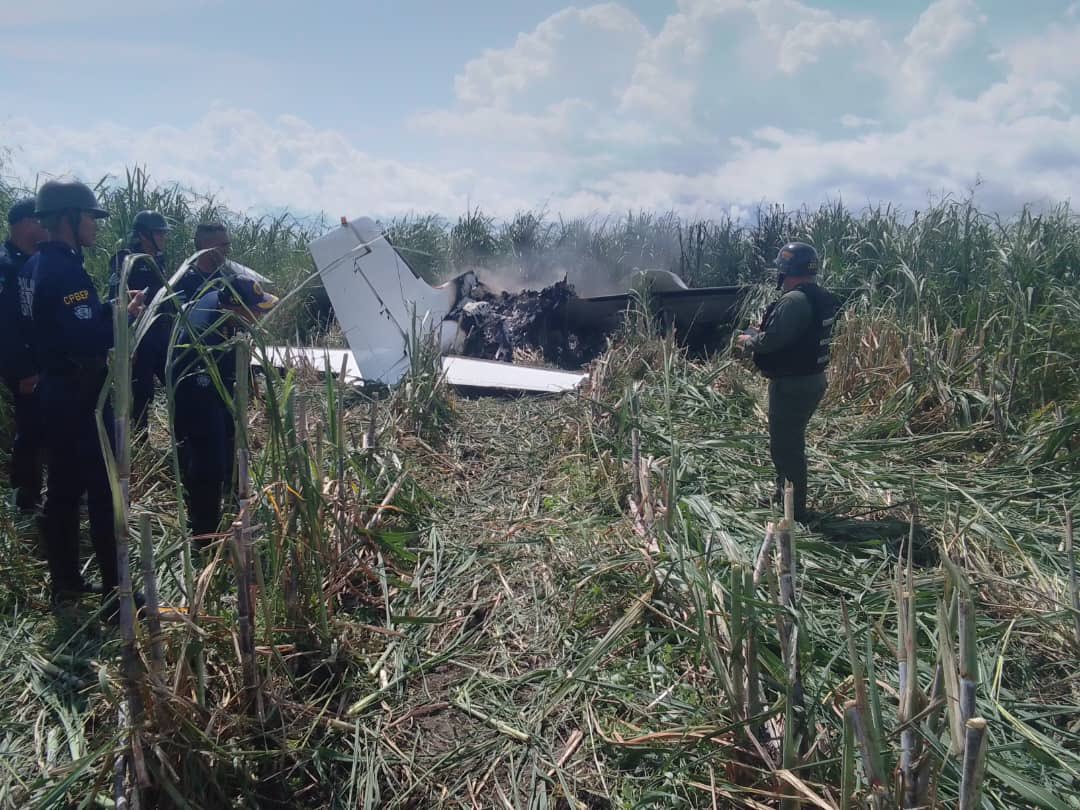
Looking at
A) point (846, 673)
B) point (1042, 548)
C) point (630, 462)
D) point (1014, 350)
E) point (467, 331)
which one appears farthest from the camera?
point (467, 331)

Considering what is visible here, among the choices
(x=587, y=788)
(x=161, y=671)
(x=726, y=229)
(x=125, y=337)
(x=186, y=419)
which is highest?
(x=726, y=229)

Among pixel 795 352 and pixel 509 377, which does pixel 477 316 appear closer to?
pixel 509 377

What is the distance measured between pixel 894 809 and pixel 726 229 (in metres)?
11.5

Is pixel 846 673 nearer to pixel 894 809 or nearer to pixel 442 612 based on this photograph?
pixel 894 809

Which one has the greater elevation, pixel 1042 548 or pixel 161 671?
pixel 161 671

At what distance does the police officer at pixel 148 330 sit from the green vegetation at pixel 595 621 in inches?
17.3

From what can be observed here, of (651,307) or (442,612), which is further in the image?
(651,307)

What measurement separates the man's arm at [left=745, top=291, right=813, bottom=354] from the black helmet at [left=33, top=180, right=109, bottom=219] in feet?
10.9

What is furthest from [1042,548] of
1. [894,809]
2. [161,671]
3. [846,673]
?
[161,671]

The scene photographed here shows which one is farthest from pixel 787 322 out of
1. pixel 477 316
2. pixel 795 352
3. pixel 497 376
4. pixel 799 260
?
pixel 477 316

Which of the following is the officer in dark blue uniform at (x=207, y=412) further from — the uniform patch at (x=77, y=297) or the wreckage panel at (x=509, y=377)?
the wreckage panel at (x=509, y=377)

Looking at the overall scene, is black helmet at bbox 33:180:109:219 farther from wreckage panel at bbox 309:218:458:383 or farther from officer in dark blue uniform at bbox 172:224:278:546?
wreckage panel at bbox 309:218:458:383

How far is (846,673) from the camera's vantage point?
88.0 inches

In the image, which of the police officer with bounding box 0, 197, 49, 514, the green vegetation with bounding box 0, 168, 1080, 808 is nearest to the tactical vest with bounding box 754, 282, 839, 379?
the green vegetation with bounding box 0, 168, 1080, 808
